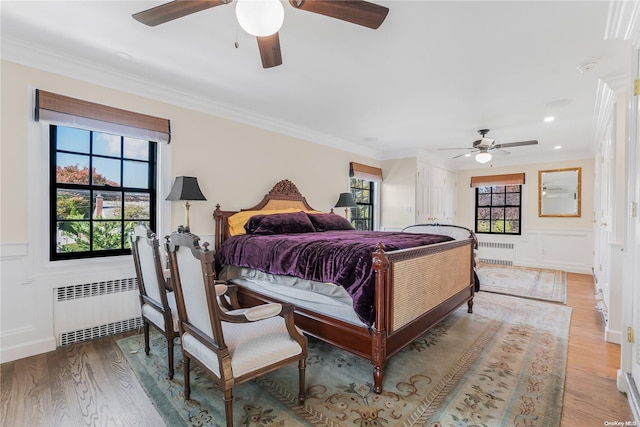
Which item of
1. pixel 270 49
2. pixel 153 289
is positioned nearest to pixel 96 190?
pixel 153 289

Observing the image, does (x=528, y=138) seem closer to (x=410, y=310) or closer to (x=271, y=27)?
(x=410, y=310)

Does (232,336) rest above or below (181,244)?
below

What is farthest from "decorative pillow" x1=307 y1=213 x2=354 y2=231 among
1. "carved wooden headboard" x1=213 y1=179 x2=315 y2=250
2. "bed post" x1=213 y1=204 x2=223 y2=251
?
"bed post" x1=213 y1=204 x2=223 y2=251

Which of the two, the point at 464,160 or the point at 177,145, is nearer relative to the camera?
the point at 177,145

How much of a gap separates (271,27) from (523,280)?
5.64 metres

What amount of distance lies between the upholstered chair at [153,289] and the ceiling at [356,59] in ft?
4.94

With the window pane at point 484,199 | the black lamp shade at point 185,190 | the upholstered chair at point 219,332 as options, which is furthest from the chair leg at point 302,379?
the window pane at point 484,199

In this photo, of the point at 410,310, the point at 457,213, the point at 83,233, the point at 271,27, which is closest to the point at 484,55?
the point at 271,27

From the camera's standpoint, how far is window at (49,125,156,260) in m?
2.63

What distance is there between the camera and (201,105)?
3.46 metres

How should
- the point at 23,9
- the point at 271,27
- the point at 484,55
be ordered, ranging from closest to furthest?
the point at 271,27 < the point at 23,9 < the point at 484,55

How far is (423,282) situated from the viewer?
7.93 feet

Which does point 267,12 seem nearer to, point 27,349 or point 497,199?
point 27,349

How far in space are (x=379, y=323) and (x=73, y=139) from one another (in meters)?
3.14
